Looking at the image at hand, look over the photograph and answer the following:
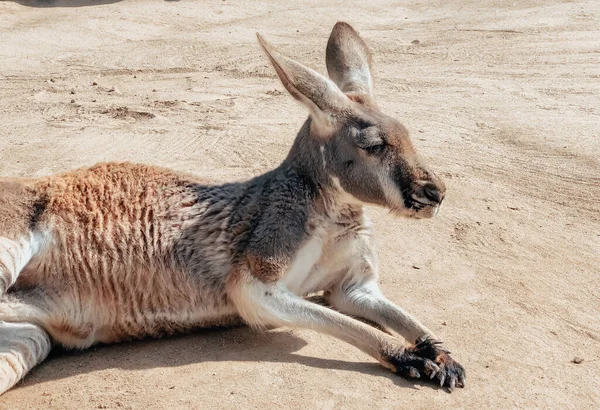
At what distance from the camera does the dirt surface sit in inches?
197

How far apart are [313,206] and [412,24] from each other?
938 centimetres

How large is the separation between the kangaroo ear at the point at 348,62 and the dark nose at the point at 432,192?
1.21 metres

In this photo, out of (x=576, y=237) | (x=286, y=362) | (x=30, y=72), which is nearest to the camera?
(x=286, y=362)

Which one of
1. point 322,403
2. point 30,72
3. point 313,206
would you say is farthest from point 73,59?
point 322,403

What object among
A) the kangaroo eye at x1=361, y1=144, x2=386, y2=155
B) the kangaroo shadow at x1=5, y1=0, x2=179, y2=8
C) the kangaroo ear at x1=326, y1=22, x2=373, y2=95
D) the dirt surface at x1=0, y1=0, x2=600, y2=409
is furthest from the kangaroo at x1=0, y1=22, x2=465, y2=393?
the kangaroo shadow at x1=5, y1=0, x2=179, y2=8

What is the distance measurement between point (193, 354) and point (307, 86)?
5.96 feet

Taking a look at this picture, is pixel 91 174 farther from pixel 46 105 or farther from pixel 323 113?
pixel 46 105

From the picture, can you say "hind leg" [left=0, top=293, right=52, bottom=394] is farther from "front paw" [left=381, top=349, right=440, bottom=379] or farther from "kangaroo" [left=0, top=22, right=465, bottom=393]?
"front paw" [left=381, top=349, right=440, bottom=379]

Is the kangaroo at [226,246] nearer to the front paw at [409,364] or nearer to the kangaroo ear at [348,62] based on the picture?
the front paw at [409,364]

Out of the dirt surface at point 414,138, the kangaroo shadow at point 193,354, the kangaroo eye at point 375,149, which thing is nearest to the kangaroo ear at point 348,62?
the kangaroo eye at point 375,149

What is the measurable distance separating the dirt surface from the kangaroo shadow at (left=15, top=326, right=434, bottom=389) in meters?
0.02

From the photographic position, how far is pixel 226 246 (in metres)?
5.52

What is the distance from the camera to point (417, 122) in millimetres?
9602

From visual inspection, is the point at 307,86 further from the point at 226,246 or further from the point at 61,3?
the point at 61,3
